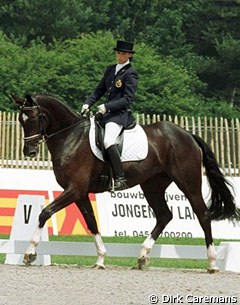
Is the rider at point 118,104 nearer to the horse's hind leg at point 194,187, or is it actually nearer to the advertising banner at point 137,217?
the horse's hind leg at point 194,187

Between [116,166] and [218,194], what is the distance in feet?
5.98

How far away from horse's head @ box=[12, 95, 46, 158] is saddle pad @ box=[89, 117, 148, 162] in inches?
27.7

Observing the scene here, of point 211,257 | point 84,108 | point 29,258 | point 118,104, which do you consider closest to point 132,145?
point 118,104

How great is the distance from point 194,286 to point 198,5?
49524mm

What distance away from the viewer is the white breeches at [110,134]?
13.7m

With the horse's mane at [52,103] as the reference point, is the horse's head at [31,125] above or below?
below

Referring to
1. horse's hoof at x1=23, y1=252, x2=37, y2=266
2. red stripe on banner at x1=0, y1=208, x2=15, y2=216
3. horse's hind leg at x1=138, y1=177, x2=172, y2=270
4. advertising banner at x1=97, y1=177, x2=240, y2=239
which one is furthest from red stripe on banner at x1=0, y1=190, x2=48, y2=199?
horse's hoof at x1=23, y1=252, x2=37, y2=266

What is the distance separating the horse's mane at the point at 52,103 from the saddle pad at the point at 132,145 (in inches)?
13.2

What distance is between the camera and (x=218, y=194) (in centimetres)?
1480

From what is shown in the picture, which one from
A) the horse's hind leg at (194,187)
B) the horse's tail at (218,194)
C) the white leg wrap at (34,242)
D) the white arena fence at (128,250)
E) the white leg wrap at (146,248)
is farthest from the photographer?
the horse's tail at (218,194)

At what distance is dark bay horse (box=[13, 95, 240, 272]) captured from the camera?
13562 millimetres

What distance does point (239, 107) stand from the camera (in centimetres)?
5588

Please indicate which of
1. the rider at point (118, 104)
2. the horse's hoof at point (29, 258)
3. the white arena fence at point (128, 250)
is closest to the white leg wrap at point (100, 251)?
the white arena fence at point (128, 250)

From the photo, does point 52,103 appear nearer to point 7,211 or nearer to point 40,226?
point 40,226
